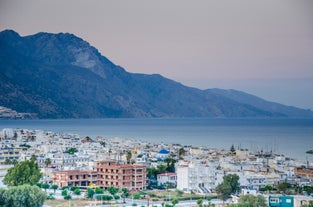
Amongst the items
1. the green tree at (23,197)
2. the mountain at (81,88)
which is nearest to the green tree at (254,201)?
the green tree at (23,197)

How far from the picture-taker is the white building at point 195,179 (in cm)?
1109

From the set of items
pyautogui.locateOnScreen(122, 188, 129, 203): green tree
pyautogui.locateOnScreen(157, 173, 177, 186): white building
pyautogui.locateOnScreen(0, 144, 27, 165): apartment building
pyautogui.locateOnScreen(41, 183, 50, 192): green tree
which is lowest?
pyautogui.locateOnScreen(122, 188, 129, 203): green tree

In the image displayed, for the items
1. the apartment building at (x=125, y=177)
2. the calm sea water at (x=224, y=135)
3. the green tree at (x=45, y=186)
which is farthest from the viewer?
the calm sea water at (x=224, y=135)

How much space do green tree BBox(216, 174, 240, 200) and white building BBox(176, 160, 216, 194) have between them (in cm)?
88

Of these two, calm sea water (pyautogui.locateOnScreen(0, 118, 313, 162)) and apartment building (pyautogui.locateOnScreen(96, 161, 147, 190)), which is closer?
apartment building (pyautogui.locateOnScreen(96, 161, 147, 190))

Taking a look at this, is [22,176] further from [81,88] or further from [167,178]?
[81,88]

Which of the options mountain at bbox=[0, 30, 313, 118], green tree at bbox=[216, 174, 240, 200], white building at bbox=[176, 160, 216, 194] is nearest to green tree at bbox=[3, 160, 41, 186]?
white building at bbox=[176, 160, 216, 194]

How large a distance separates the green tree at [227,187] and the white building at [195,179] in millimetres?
885

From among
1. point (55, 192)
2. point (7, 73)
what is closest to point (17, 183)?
point (55, 192)

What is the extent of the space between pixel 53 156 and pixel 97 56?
70.0m

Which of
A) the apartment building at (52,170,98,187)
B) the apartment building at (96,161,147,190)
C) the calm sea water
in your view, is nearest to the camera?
the apartment building at (96,161,147,190)

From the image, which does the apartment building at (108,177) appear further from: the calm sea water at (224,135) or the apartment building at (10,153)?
the calm sea water at (224,135)

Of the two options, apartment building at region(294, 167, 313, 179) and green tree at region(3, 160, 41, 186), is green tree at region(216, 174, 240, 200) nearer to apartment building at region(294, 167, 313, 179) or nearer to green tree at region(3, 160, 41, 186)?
green tree at region(3, 160, 41, 186)

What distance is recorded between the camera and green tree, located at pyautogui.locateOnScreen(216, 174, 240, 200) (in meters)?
9.72
